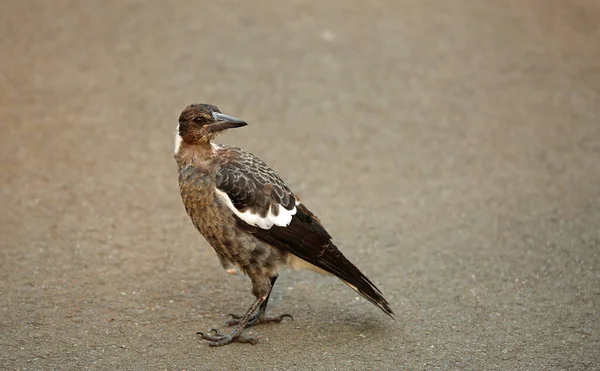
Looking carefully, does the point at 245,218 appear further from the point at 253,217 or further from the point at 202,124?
the point at 202,124

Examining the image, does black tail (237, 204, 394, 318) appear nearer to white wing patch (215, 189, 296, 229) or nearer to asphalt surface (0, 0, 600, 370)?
white wing patch (215, 189, 296, 229)

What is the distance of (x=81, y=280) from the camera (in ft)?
15.6

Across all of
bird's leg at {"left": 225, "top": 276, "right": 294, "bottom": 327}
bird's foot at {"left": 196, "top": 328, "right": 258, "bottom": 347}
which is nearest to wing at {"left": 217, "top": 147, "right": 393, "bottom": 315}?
bird's leg at {"left": 225, "top": 276, "right": 294, "bottom": 327}

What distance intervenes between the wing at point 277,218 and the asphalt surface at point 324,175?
339 mm

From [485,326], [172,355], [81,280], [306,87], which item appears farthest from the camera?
[306,87]

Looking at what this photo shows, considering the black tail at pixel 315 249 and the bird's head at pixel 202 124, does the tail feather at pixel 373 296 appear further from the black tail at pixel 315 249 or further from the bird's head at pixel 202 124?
the bird's head at pixel 202 124

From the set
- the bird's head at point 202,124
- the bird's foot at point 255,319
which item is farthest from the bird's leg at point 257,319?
the bird's head at point 202,124

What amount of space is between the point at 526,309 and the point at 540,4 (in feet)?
18.4

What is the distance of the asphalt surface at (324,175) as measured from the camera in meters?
4.31

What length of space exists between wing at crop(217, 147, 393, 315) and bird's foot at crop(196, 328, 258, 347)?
1.59 ft

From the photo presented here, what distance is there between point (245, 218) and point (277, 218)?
6.6 inches

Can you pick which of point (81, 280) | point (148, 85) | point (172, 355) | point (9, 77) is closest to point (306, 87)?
point (148, 85)

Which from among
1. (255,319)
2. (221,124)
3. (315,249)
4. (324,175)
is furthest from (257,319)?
(324,175)

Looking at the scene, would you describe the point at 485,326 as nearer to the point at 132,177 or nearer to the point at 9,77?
the point at 132,177
